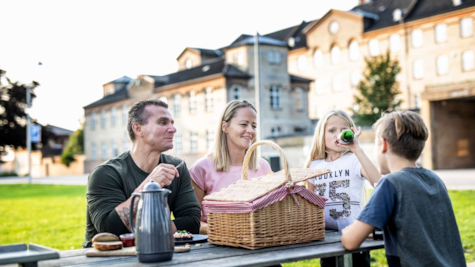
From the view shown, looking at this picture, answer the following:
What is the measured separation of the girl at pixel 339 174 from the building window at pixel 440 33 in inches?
1843

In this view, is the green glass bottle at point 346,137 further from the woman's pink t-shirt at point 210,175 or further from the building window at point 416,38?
the building window at point 416,38

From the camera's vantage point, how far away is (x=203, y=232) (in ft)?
13.4

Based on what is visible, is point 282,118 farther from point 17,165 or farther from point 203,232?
point 17,165

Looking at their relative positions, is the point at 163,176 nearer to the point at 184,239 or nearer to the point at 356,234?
the point at 184,239

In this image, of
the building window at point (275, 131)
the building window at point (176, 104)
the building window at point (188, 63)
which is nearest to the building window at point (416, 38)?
the building window at point (275, 131)

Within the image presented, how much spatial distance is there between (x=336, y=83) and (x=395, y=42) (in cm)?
814

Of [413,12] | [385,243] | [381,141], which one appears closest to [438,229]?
[385,243]

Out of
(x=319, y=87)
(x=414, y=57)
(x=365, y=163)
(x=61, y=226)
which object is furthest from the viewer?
(x=319, y=87)

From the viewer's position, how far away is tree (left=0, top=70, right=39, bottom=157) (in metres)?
61.9

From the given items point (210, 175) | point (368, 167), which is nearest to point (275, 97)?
point (210, 175)

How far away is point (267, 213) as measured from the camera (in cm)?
304

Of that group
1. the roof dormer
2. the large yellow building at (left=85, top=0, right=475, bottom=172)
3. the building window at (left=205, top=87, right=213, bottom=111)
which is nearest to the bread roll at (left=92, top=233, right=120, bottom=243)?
the large yellow building at (left=85, top=0, right=475, bottom=172)

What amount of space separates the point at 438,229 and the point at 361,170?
50.1 inches

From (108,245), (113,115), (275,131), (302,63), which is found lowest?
(108,245)
